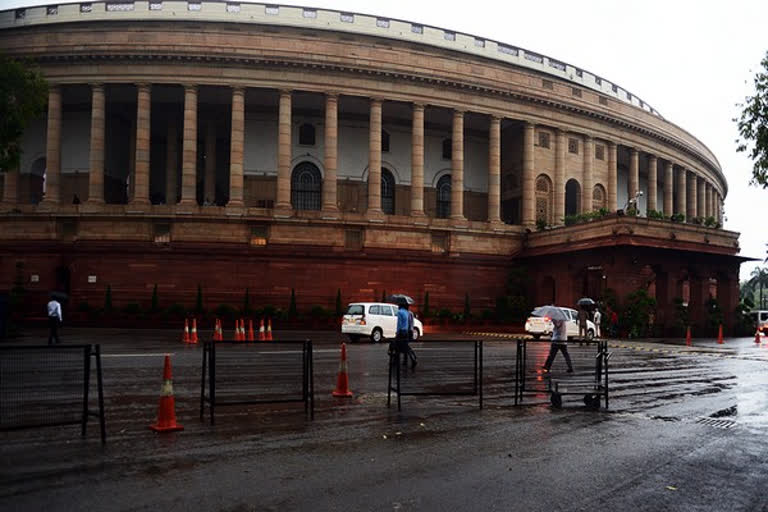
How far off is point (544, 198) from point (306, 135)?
18.3m

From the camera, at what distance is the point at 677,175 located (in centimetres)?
6600

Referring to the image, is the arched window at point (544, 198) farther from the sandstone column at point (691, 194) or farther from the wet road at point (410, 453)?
the wet road at point (410, 453)

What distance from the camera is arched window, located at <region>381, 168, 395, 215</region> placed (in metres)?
50.9

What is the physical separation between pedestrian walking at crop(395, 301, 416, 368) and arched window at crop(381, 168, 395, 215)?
33140mm

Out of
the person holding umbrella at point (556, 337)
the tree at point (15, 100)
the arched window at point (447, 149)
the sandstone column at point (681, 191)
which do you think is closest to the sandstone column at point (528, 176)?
the arched window at point (447, 149)

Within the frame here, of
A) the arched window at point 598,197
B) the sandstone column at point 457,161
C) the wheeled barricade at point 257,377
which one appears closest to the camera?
the wheeled barricade at point 257,377

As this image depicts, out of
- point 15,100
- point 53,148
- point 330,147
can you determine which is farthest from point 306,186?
point 15,100

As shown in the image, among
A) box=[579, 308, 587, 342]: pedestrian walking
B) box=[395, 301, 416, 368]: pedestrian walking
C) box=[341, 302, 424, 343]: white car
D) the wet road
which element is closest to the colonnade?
box=[341, 302, 424, 343]: white car

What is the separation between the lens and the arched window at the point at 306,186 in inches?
1924

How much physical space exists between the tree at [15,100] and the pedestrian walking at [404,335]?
17.8 meters

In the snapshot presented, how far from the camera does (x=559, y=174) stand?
51.7 metres

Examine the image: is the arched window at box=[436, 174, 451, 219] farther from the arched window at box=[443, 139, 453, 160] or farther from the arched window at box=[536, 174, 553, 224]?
the arched window at box=[536, 174, 553, 224]

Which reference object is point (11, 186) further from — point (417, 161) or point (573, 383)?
point (573, 383)

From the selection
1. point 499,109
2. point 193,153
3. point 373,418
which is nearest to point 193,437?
point 373,418
